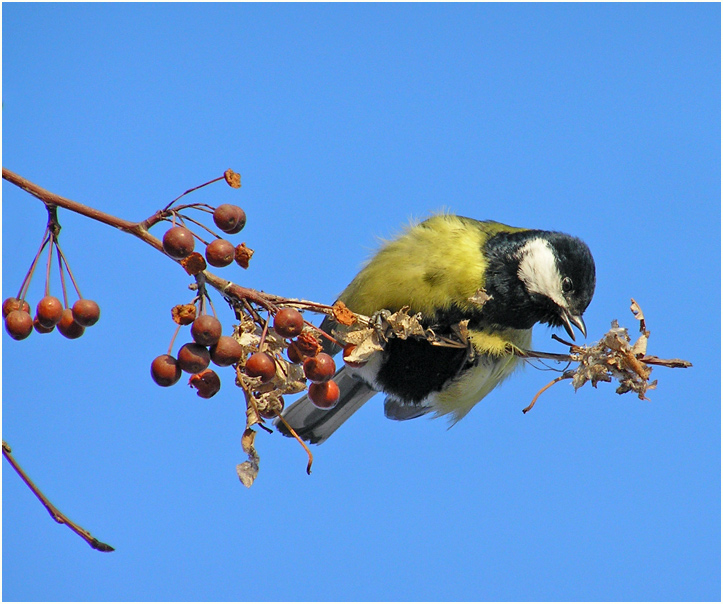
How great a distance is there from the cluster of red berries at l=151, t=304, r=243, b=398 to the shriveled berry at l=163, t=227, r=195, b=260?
124 millimetres

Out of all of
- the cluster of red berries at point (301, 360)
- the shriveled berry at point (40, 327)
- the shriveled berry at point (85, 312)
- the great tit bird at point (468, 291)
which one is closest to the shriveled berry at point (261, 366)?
the cluster of red berries at point (301, 360)

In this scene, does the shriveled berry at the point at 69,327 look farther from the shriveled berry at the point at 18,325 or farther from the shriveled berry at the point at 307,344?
the shriveled berry at the point at 307,344

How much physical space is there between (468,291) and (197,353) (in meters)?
1.49

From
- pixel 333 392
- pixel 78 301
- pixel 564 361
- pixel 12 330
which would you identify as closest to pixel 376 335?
pixel 333 392

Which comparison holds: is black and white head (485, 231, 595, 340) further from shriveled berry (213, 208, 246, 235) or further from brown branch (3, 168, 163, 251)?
brown branch (3, 168, 163, 251)

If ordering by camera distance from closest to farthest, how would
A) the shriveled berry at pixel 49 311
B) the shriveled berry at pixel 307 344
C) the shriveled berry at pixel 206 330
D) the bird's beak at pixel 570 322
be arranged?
the shriveled berry at pixel 206 330 < the shriveled berry at pixel 49 311 < the shriveled berry at pixel 307 344 < the bird's beak at pixel 570 322

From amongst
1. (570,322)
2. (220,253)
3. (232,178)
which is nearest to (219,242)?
(220,253)

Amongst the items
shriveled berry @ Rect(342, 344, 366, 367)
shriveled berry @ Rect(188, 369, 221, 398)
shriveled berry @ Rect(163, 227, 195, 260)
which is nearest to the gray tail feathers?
shriveled berry @ Rect(342, 344, 366, 367)

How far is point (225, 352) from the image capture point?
1.70 metres

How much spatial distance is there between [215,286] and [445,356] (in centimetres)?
162

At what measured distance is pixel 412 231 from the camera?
3.33 m

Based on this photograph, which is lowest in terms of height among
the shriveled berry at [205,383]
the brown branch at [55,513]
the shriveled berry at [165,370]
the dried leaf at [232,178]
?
the brown branch at [55,513]

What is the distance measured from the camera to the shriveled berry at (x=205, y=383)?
1.80 m

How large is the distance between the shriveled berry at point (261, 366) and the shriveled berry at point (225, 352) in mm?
41
